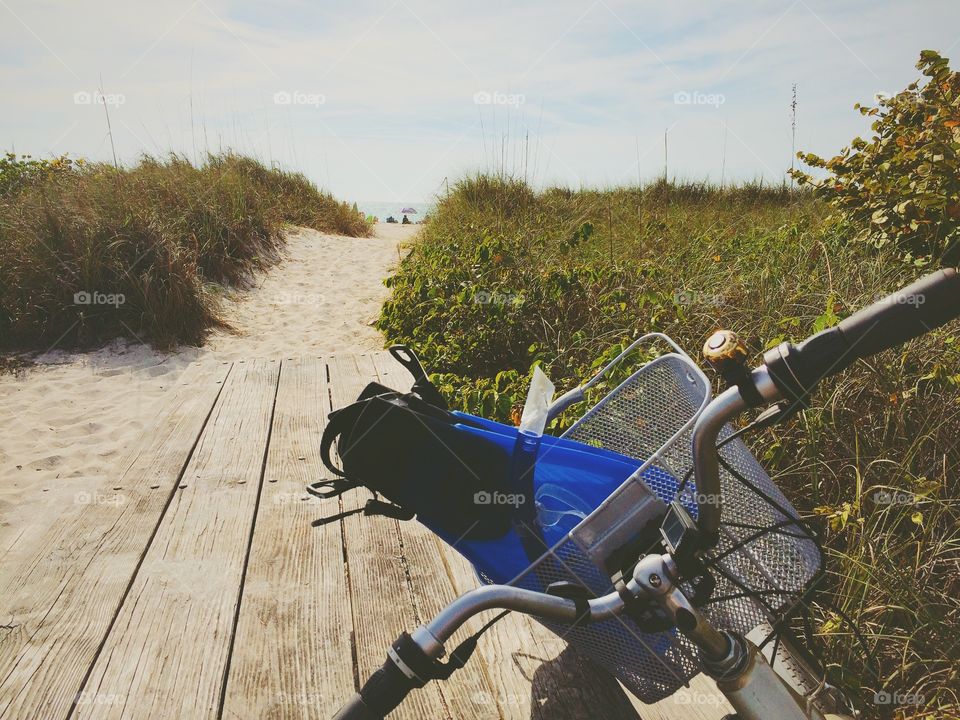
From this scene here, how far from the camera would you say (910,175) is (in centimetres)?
340

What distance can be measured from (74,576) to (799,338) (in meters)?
3.26

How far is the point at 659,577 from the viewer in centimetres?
99

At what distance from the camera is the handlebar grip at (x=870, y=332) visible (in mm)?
815

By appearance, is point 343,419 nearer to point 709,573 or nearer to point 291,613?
point 709,573

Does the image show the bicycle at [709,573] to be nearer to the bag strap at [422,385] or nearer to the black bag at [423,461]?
the black bag at [423,461]

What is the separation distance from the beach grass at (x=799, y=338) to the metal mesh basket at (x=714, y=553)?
0.48 ft

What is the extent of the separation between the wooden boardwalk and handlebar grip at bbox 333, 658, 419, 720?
865 millimetres

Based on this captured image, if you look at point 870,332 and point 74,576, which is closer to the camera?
point 870,332

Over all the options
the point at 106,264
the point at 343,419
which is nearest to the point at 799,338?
the point at 343,419

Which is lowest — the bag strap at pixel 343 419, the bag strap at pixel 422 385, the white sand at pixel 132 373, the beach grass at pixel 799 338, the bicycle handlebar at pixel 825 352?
the white sand at pixel 132 373

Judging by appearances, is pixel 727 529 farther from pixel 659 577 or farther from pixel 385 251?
pixel 385 251

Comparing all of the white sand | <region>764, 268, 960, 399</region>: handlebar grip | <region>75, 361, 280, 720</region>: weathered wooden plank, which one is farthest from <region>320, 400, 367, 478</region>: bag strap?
the white sand

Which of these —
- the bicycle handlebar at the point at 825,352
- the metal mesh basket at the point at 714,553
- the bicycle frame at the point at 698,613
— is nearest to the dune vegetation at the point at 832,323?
the metal mesh basket at the point at 714,553

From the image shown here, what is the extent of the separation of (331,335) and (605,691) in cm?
541
